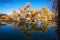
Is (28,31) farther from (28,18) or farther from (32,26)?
(28,18)

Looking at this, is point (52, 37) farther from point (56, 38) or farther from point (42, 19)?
point (42, 19)

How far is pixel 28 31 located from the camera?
9.64 ft

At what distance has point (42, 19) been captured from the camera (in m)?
2.96

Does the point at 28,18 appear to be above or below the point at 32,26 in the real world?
above

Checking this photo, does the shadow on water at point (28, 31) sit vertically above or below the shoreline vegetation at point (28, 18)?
below

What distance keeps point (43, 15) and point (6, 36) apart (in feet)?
2.14

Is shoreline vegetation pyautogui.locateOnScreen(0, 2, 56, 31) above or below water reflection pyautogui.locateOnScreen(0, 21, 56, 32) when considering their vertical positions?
above

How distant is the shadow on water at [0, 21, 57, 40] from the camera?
2908mm

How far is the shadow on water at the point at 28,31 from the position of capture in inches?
114

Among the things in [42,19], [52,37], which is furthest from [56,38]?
[42,19]

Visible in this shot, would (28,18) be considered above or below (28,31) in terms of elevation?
above

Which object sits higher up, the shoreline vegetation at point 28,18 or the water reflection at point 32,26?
the shoreline vegetation at point 28,18

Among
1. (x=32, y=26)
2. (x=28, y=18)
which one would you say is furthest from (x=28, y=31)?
(x=28, y=18)

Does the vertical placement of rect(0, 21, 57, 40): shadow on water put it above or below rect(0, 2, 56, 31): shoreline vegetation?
below
